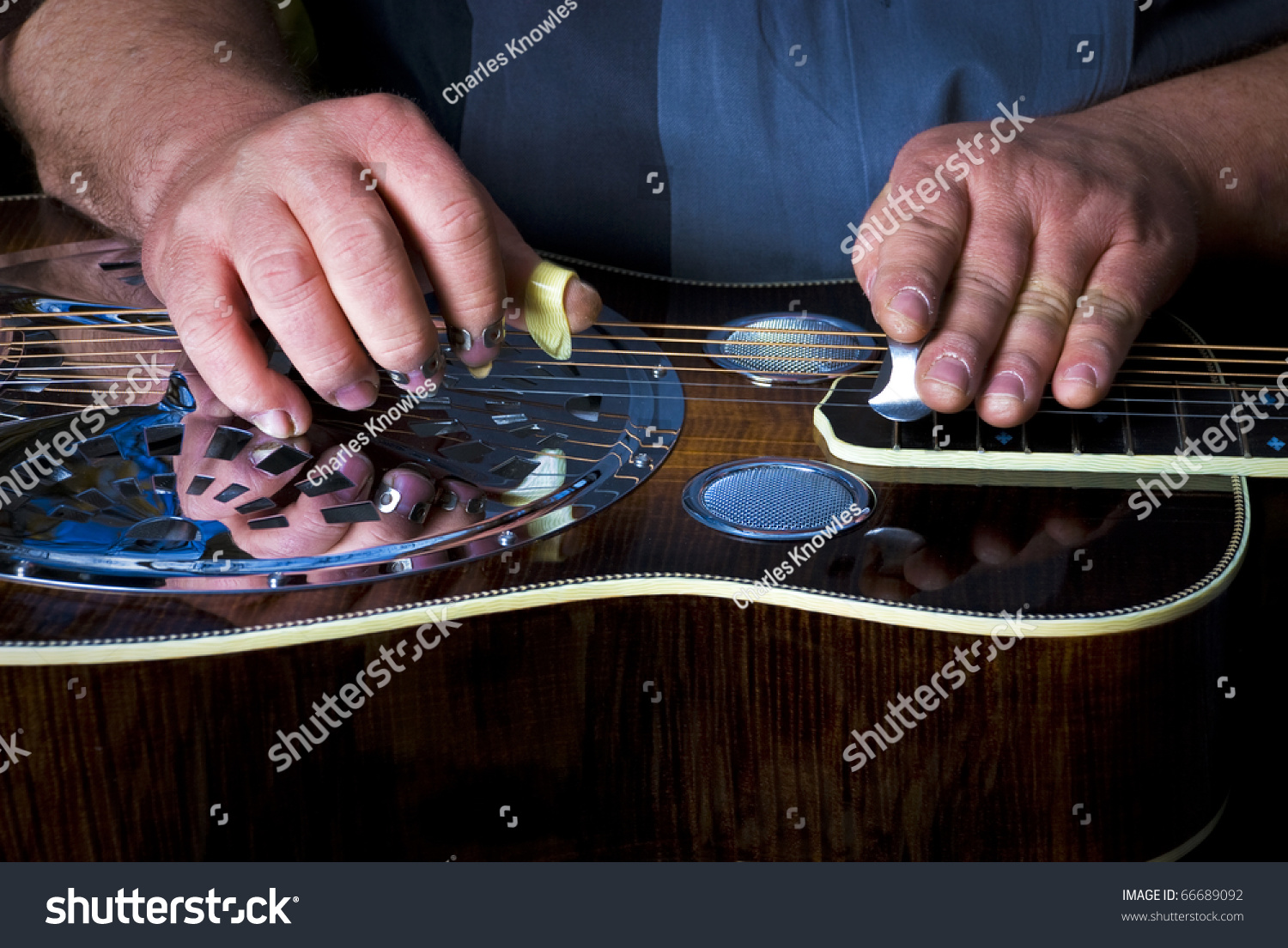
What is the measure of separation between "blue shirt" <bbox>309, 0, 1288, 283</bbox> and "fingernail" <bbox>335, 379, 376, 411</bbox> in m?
0.44

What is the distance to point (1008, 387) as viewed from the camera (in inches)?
31.4

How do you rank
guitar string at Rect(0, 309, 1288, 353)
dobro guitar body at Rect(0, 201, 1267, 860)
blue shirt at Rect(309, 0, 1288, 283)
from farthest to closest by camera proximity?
blue shirt at Rect(309, 0, 1288, 283)
guitar string at Rect(0, 309, 1288, 353)
dobro guitar body at Rect(0, 201, 1267, 860)

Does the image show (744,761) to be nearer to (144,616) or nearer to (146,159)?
(144,616)

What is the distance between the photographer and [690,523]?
2.56 feet

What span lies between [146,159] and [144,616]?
0.50 meters

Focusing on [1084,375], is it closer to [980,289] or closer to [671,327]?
[980,289]

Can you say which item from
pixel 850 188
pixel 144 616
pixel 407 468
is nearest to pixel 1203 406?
pixel 850 188

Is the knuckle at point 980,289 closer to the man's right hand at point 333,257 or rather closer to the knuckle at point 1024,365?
the knuckle at point 1024,365

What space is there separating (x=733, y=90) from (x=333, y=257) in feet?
1.63

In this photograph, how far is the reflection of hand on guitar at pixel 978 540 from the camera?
2.34ft

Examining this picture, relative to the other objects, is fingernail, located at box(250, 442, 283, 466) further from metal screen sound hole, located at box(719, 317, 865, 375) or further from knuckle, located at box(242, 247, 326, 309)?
metal screen sound hole, located at box(719, 317, 865, 375)

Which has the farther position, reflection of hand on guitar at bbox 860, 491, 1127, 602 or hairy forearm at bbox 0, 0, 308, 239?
hairy forearm at bbox 0, 0, 308, 239

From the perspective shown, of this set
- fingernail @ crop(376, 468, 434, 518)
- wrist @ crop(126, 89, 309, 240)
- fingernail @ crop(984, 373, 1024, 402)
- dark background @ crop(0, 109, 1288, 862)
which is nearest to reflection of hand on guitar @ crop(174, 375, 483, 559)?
fingernail @ crop(376, 468, 434, 518)

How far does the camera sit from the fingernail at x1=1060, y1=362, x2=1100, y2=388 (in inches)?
31.4
